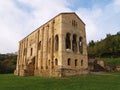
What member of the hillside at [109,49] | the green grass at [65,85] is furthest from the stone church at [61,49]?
the hillside at [109,49]

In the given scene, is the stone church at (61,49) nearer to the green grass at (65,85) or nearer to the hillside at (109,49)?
the green grass at (65,85)

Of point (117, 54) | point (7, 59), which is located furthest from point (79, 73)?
point (7, 59)

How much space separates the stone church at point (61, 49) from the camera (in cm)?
3981

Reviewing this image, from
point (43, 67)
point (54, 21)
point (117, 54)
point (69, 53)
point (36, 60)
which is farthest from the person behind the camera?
point (117, 54)

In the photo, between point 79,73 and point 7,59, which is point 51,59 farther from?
point 7,59

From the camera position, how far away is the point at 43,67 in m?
46.8

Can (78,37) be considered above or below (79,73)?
above

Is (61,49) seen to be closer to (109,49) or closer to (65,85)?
(65,85)

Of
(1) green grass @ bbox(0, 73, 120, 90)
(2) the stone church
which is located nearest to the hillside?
(2) the stone church

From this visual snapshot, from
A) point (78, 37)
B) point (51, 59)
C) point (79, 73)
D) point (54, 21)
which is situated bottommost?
point (79, 73)

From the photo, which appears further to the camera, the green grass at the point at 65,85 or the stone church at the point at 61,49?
the stone church at the point at 61,49

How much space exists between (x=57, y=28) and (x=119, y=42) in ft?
129

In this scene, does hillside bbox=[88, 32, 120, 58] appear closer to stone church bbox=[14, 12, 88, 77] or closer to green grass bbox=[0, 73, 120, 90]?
stone church bbox=[14, 12, 88, 77]

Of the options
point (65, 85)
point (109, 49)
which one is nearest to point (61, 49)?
point (65, 85)
